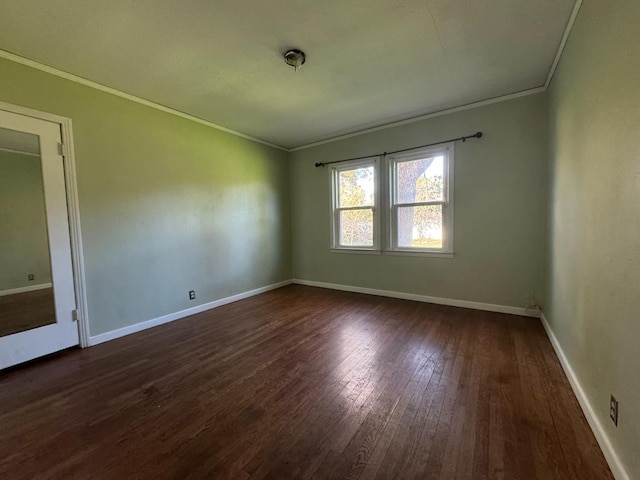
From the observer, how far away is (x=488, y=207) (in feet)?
11.4

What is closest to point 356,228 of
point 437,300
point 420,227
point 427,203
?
point 420,227

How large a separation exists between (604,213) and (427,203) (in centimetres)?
248

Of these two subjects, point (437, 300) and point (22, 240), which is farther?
point (437, 300)

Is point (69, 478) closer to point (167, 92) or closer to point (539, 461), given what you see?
point (539, 461)

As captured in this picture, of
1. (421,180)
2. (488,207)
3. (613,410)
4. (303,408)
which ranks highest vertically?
(421,180)

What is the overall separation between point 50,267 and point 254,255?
8.35 feet

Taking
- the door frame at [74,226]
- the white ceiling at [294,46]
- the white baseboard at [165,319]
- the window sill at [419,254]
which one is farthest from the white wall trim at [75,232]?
the window sill at [419,254]

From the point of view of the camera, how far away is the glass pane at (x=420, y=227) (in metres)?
3.87

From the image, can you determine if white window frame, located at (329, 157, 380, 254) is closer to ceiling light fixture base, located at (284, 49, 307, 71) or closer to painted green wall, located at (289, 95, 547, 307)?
painted green wall, located at (289, 95, 547, 307)

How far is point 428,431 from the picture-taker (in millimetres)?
1530

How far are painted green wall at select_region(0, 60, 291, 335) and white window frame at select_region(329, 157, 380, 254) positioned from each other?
1.29 meters

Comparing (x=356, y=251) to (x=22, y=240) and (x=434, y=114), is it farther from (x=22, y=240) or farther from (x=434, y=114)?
(x=22, y=240)

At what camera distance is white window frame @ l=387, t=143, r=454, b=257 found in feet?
12.1

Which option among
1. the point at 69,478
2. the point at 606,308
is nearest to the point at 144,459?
the point at 69,478
